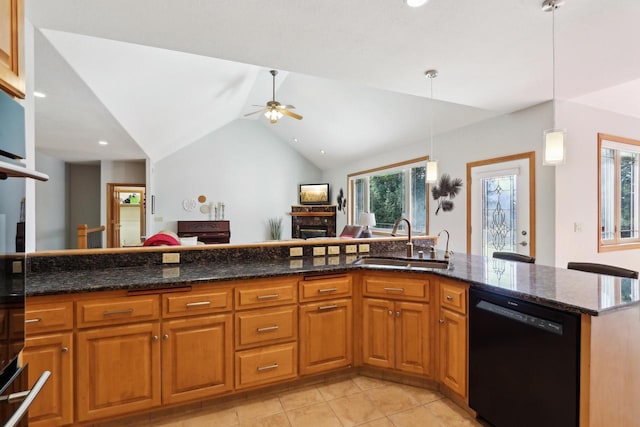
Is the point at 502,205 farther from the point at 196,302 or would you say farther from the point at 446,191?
the point at 196,302

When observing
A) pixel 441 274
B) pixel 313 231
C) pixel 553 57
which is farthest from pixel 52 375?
pixel 313 231

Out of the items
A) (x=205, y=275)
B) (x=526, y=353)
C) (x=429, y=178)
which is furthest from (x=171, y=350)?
(x=429, y=178)

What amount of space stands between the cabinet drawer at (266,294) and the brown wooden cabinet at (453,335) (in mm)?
1044

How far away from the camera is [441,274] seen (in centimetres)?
211

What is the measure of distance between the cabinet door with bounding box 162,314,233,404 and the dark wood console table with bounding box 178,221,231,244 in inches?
251

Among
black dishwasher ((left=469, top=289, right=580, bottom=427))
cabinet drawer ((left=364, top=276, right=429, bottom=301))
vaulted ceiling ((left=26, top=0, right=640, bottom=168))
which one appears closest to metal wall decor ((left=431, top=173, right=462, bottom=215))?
vaulted ceiling ((left=26, top=0, right=640, bottom=168))

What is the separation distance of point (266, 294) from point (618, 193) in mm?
4792

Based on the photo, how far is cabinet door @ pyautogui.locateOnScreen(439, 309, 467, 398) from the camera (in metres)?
1.98

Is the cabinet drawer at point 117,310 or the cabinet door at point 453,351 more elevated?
the cabinet drawer at point 117,310

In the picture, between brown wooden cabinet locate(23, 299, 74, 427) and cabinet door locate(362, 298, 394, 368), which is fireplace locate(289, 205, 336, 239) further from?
brown wooden cabinet locate(23, 299, 74, 427)

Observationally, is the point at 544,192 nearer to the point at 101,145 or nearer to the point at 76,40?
the point at 76,40

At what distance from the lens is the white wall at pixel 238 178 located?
7910mm

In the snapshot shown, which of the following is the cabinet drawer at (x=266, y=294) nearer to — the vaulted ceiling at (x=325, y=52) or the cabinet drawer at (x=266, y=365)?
the cabinet drawer at (x=266, y=365)

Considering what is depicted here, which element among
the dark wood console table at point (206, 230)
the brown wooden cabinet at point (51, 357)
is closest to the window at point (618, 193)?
the brown wooden cabinet at point (51, 357)
